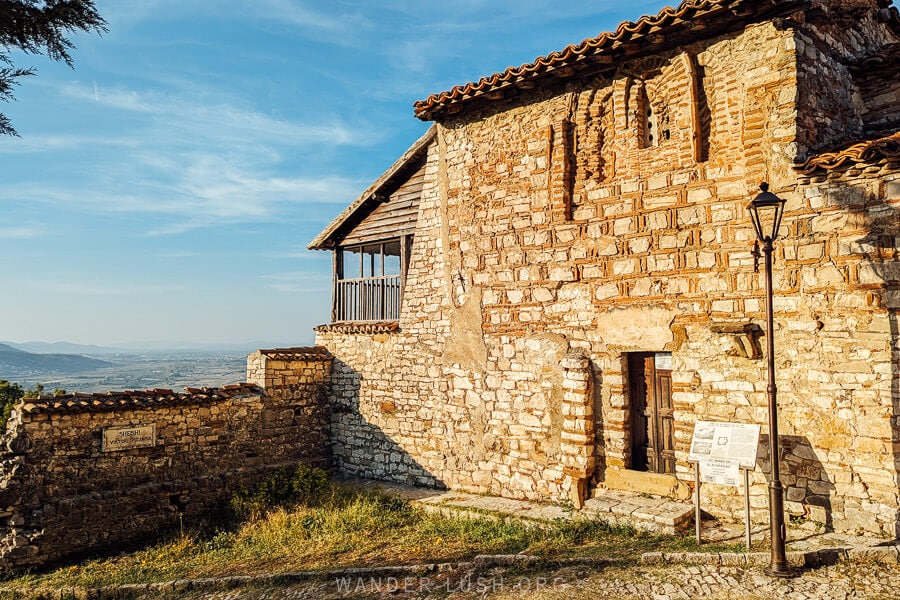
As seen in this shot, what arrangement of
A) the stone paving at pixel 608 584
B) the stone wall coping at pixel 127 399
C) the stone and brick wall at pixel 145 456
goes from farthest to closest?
the stone wall coping at pixel 127 399, the stone and brick wall at pixel 145 456, the stone paving at pixel 608 584

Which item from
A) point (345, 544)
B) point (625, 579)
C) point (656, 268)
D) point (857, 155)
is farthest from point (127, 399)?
point (857, 155)

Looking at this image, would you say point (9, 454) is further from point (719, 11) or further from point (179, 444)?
point (719, 11)

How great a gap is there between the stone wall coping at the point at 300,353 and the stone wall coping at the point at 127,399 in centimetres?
72

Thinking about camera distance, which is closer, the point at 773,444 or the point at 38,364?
the point at 773,444

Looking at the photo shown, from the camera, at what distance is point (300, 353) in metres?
11.9

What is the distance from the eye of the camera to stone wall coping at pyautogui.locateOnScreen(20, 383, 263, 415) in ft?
28.9

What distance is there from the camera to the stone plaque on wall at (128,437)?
9.27 m

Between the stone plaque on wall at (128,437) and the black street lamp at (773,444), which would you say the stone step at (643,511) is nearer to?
the black street lamp at (773,444)

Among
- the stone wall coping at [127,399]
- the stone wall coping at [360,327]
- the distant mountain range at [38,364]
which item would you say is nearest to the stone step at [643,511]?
the stone wall coping at [360,327]

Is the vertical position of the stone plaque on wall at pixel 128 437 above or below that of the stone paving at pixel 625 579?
above

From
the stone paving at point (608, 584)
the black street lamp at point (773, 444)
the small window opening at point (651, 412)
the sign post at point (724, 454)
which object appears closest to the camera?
the stone paving at point (608, 584)

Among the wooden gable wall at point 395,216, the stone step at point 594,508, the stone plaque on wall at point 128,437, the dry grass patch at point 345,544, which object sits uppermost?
the wooden gable wall at point 395,216

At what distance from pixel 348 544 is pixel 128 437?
407cm

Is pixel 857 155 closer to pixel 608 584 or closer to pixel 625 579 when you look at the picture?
pixel 625 579
